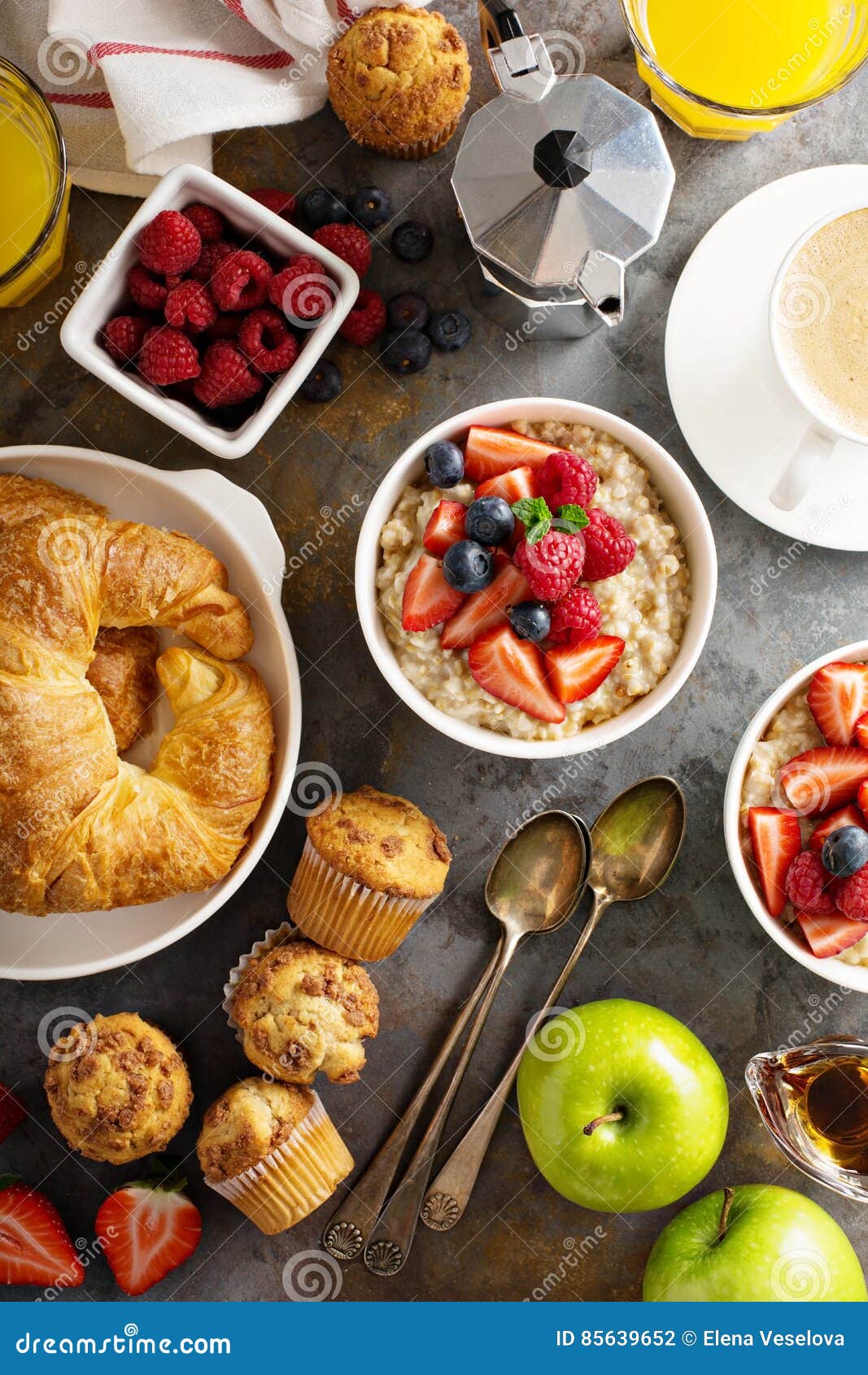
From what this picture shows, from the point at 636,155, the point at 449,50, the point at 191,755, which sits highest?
the point at 449,50

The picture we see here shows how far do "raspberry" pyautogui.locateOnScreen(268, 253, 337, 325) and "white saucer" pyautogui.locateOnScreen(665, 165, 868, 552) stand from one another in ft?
2.29

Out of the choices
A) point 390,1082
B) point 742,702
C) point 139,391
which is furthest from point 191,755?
point 742,702

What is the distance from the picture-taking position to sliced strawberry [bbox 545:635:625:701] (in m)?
1.78

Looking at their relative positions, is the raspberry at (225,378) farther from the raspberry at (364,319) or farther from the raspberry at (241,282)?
the raspberry at (364,319)

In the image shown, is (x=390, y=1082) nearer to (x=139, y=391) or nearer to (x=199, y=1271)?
(x=199, y=1271)

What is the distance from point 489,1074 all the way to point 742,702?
946 millimetres

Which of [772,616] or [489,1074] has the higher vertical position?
[772,616]

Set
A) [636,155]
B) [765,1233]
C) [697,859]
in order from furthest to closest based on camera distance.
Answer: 1. [697,859]
2. [765,1233]
3. [636,155]

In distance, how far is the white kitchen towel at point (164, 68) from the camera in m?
1.98

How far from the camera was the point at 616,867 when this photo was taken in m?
2.16

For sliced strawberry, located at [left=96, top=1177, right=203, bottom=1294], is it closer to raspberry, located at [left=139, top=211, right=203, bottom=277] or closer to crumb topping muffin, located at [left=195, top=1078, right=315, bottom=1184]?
crumb topping muffin, located at [left=195, top=1078, right=315, bottom=1184]

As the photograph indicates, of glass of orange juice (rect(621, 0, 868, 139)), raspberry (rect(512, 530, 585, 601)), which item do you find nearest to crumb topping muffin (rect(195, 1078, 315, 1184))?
raspberry (rect(512, 530, 585, 601))

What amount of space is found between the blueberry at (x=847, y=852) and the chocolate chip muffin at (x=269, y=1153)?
1.12 m

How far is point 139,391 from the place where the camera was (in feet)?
6.17
